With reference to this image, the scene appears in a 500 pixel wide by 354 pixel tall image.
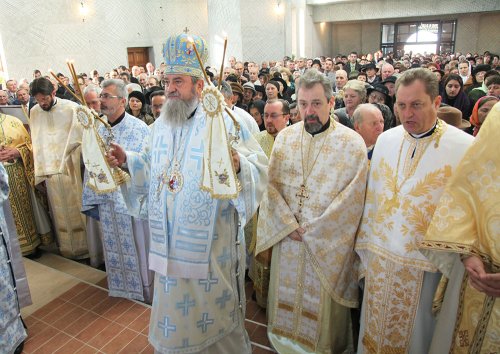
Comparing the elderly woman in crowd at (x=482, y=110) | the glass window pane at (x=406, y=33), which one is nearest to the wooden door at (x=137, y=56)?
the glass window pane at (x=406, y=33)

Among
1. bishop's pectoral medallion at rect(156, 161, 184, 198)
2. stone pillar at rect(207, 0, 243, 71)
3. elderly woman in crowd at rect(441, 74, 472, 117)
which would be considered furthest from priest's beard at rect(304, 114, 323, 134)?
stone pillar at rect(207, 0, 243, 71)

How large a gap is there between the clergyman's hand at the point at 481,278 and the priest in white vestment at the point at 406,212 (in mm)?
377

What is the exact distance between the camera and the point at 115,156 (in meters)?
2.84

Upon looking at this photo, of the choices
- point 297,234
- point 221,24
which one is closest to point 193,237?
point 297,234

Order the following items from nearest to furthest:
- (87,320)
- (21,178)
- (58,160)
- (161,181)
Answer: (161,181), (87,320), (58,160), (21,178)

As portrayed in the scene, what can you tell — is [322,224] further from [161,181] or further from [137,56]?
[137,56]

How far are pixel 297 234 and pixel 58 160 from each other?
10.7ft

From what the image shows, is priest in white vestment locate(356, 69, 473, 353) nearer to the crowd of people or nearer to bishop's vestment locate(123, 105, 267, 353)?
the crowd of people

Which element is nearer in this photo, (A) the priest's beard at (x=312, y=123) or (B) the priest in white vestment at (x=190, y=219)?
(B) the priest in white vestment at (x=190, y=219)

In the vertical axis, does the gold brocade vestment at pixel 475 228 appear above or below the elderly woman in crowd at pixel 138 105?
below

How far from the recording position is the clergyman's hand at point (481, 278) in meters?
1.81

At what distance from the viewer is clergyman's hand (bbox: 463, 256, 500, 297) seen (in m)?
1.81

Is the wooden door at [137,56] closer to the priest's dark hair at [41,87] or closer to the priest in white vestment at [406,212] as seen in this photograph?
the priest's dark hair at [41,87]

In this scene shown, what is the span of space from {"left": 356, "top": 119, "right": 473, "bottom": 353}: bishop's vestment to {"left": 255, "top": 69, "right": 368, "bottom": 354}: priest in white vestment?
0.60ft
